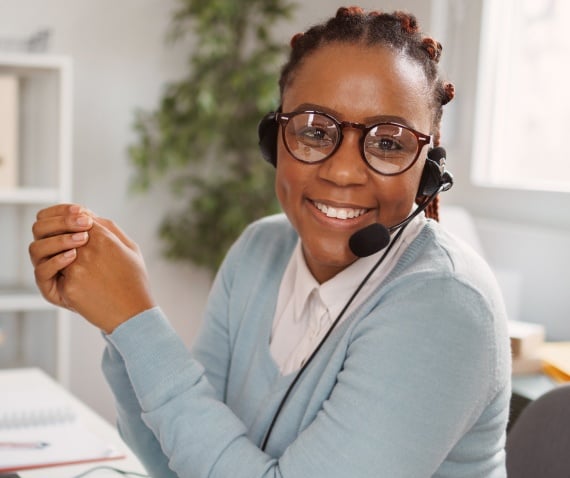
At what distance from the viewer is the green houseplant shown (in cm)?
279

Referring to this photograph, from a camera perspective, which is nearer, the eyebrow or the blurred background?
the eyebrow

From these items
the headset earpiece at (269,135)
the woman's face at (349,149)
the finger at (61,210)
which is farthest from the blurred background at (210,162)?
the finger at (61,210)

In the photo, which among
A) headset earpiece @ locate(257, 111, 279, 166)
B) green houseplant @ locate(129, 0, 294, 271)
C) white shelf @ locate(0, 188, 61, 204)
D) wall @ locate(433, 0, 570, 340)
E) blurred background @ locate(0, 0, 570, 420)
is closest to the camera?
headset earpiece @ locate(257, 111, 279, 166)

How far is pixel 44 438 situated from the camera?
1.24 m

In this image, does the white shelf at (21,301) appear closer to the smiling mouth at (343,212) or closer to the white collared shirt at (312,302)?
the white collared shirt at (312,302)

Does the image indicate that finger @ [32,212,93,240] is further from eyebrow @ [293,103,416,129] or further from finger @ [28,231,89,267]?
eyebrow @ [293,103,416,129]

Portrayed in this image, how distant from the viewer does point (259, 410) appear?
3.50ft

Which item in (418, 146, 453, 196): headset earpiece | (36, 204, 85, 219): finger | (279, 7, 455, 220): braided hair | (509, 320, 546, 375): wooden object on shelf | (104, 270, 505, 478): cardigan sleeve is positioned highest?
(279, 7, 455, 220): braided hair

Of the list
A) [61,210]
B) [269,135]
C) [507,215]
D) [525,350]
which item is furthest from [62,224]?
[507,215]

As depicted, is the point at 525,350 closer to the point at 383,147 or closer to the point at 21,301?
the point at 383,147

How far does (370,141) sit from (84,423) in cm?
71

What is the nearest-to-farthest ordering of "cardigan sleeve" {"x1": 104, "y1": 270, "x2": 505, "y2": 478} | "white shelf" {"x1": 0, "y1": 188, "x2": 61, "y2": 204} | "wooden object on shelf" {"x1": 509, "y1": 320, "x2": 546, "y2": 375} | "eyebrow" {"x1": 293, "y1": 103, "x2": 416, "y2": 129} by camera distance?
"cardigan sleeve" {"x1": 104, "y1": 270, "x2": 505, "y2": 478}
"eyebrow" {"x1": 293, "y1": 103, "x2": 416, "y2": 129}
"wooden object on shelf" {"x1": 509, "y1": 320, "x2": 546, "y2": 375}
"white shelf" {"x1": 0, "y1": 188, "x2": 61, "y2": 204}

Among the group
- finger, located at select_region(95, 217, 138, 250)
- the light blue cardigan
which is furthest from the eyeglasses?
finger, located at select_region(95, 217, 138, 250)

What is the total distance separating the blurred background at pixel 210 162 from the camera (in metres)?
2.11
